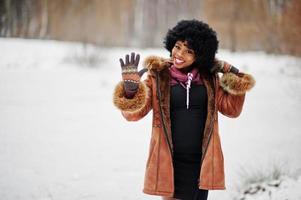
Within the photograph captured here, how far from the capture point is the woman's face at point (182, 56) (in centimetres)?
208

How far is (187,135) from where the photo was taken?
6.88ft

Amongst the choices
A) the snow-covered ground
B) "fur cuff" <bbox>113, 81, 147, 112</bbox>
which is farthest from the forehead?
the snow-covered ground

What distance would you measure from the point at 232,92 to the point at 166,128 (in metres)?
0.43

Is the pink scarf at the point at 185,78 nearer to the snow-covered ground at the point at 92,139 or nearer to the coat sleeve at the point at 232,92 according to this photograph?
the coat sleeve at the point at 232,92

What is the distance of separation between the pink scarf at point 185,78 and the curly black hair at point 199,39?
60 mm

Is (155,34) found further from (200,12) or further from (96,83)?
(96,83)

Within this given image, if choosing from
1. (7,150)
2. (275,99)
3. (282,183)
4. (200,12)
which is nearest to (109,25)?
(200,12)

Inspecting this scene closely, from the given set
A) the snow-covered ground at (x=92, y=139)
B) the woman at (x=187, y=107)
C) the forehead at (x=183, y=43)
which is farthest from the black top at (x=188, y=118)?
the snow-covered ground at (x=92, y=139)

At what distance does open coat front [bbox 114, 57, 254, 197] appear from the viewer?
2.04 m

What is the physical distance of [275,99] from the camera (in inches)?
375

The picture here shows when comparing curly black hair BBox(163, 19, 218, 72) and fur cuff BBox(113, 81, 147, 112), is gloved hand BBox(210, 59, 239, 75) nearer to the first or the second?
curly black hair BBox(163, 19, 218, 72)

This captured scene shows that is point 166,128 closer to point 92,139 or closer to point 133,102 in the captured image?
point 133,102

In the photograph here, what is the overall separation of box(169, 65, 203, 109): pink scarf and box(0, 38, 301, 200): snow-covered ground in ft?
5.68

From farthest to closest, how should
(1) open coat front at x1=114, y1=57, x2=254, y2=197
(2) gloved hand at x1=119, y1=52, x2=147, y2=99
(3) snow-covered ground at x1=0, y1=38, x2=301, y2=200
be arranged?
(3) snow-covered ground at x1=0, y1=38, x2=301, y2=200 → (1) open coat front at x1=114, y1=57, x2=254, y2=197 → (2) gloved hand at x1=119, y1=52, x2=147, y2=99
